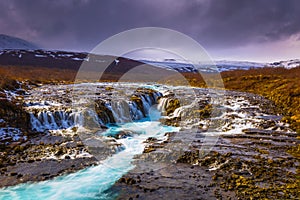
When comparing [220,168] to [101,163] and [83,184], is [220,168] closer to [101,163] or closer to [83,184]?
[101,163]

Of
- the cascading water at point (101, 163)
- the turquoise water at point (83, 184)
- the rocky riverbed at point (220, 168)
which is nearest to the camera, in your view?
the rocky riverbed at point (220, 168)

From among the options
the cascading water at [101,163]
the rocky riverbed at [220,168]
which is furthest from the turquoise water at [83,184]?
the rocky riverbed at [220,168]

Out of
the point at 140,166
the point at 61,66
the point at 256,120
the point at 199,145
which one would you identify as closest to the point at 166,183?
the point at 140,166

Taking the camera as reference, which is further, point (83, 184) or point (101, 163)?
point (101, 163)

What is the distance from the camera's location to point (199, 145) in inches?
558

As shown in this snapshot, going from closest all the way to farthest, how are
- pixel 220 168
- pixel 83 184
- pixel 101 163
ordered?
pixel 83 184 → pixel 220 168 → pixel 101 163

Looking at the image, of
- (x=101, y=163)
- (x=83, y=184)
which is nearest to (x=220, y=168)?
(x=101, y=163)

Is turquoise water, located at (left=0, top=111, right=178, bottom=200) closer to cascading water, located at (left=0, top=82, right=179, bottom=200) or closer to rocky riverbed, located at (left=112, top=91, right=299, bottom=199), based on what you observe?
cascading water, located at (left=0, top=82, right=179, bottom=200)

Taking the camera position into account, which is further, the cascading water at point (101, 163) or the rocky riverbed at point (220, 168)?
the cascading water at point (101, 163)

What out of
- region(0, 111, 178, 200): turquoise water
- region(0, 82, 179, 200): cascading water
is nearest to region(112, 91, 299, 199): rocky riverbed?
region(0, 111, 178, 200): turquoise water

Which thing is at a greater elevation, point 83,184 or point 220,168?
point 220,168

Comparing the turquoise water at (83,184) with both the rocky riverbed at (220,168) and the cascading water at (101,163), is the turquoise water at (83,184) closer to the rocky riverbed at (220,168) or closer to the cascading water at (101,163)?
the cascading water at (101,163)

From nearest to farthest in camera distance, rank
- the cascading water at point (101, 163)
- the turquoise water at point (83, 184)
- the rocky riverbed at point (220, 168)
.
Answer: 1. the rocky riverbed at point (220, 168)
2. the turquoise water at point (83, 184)
3. the cascading water at point (101, 163)

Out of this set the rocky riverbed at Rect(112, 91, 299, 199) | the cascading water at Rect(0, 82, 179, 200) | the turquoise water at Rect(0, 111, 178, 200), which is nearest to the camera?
the rocky riverbed at Rect(112, 91, 299, 199)
